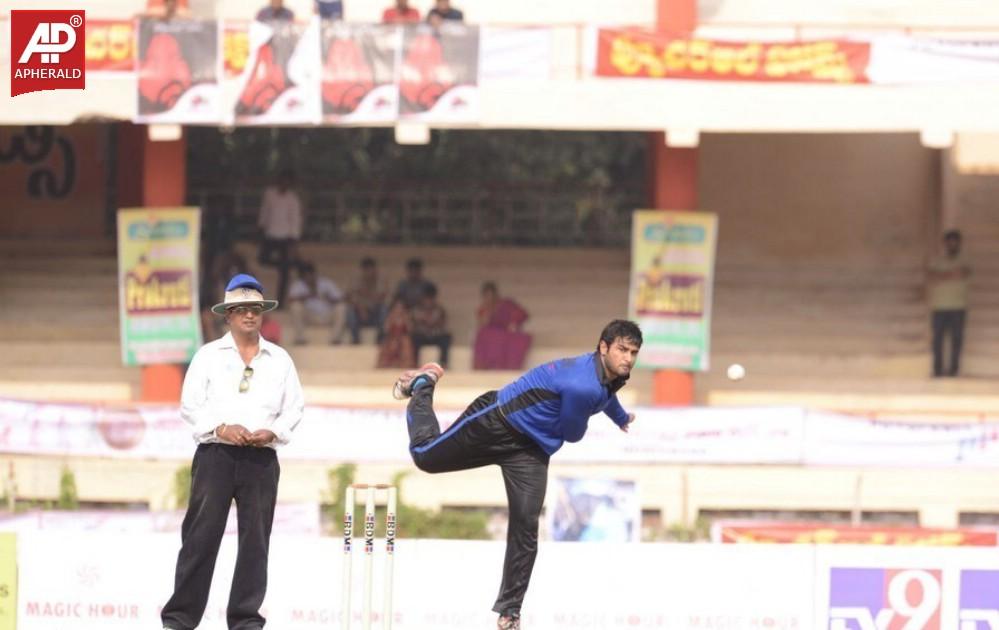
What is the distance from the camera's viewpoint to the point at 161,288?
779 inches

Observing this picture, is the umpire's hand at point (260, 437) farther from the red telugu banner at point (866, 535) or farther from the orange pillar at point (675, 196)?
the orange pillar at point (675, 196)

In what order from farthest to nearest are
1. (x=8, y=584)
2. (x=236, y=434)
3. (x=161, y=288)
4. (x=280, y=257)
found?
(x=280, y=257) → (x=161, y=288) → (x=8, y=584) → (x=236, y=434)

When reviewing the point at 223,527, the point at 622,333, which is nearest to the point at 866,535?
the point at 622,333

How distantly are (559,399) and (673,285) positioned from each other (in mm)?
10293

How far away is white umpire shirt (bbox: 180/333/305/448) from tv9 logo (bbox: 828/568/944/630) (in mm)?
3736

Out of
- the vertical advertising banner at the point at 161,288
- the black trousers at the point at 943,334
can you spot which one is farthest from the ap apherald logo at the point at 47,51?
A: the black trousers at the point at 943,334

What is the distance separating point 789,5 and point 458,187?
517cm

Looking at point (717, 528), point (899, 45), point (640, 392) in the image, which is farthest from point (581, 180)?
point (717, 528)

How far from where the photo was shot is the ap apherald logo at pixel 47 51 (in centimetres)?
1897

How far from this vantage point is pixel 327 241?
24719 mm

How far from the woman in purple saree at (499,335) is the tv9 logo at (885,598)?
32.6 ft

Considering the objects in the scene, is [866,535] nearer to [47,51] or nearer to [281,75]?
[281,75]

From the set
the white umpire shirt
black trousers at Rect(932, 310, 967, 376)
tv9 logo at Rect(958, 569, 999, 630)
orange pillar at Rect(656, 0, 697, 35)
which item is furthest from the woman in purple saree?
the white umpire shirt

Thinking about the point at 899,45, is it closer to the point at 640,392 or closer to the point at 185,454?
the point at 640,392
